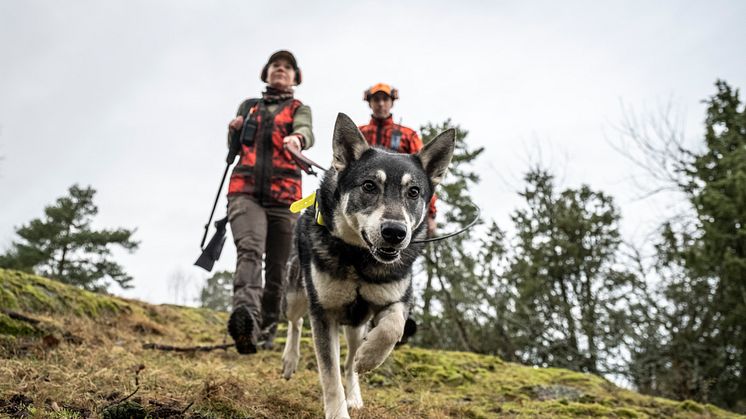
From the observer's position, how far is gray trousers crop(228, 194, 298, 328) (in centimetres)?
515

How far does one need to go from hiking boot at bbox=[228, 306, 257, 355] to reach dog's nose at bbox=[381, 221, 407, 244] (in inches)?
81.5

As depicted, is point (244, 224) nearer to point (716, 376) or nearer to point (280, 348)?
point (280, 348)

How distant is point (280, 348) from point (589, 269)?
31.7ft

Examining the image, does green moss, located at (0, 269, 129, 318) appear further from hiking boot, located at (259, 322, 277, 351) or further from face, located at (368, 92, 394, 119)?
face, located at (368, 92, 394, 119)

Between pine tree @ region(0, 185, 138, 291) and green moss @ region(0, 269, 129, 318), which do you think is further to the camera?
pine tree @ region(0, 185, 138, 291)

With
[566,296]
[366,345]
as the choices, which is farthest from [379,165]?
[566,296]

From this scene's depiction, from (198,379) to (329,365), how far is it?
1.57m

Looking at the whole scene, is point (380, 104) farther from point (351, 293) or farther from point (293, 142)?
point (351, 293)

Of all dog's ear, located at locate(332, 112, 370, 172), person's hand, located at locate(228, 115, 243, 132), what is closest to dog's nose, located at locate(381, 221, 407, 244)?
dog's ear, located at locate(332, 112, 370, 172)

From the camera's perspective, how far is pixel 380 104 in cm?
636

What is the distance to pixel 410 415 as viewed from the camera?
4070 millimetres

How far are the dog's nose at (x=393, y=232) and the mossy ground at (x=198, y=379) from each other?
4.62ft

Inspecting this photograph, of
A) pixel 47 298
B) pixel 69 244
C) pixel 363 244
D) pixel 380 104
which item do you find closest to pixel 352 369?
pixel 363 244

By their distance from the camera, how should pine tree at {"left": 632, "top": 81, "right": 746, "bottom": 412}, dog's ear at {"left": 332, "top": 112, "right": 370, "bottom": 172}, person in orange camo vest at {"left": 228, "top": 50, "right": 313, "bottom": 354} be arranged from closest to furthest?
1. dog's ear at {"left": 332, "top": 112, "right": 370, "bottom": 172}
2. person in orange camo vest at {"left": 228, "top": 50, "right": 313, "bottom": 354}
3. pine tree at {"left": 632, "top": 81, "right": 746, "bottom": 412}
